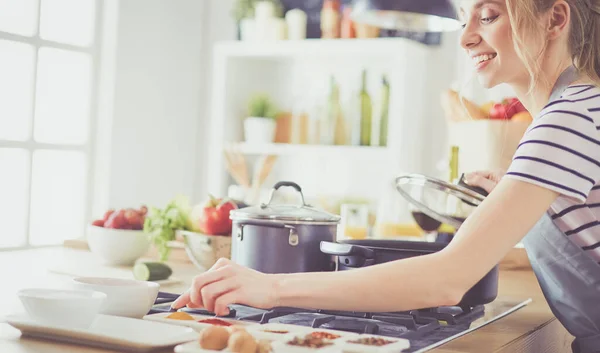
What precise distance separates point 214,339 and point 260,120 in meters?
4.26

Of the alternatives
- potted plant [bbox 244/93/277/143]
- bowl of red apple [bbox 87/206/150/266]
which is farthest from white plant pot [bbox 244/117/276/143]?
bowl of red apple [bbox 87/206/150/266]

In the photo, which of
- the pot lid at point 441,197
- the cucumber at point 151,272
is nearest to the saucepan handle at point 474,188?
the pot lid at point 441,197

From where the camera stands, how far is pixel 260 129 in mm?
5348

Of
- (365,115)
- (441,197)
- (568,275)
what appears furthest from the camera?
(365,115)

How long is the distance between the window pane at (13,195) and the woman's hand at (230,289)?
3.51 m

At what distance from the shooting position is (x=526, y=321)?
165 cm

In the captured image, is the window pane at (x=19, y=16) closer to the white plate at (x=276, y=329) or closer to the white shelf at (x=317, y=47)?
the white shelf at (x=317, y=47)

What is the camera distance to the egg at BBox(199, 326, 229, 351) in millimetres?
1114

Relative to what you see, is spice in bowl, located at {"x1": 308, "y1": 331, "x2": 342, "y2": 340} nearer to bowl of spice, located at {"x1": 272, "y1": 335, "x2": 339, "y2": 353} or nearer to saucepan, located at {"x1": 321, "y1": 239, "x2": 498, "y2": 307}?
bowl of spice, located at {"x1": 272, "y1": 335, "x2": 339, "y2": 353}

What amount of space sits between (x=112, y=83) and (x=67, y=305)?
3960 mm

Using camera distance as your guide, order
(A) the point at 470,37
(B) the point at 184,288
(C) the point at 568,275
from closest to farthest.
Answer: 1. (C) the point at 568,275
2. (A) the point at 470,37
3. (B) the point at 184,288

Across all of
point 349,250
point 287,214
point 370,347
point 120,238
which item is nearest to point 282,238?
point 287,214

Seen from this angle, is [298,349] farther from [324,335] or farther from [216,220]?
[216,220]

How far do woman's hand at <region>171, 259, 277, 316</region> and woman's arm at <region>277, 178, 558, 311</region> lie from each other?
0.03 meters
